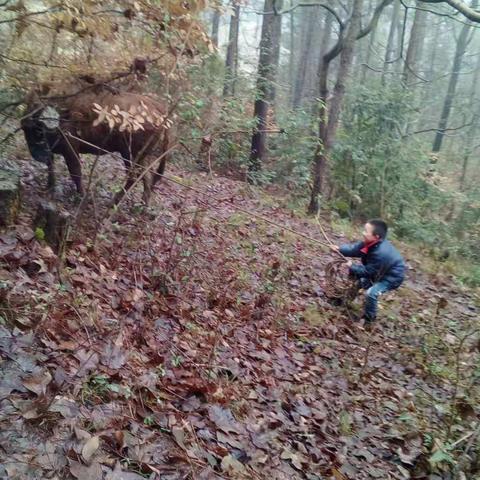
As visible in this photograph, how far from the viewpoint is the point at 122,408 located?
3.28 meters

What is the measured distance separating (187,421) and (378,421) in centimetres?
216

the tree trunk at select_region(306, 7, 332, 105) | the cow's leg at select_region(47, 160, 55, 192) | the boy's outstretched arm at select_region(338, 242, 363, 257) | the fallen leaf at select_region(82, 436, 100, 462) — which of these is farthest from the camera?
the tree trunk at select_region(306, 7, 332, 105)

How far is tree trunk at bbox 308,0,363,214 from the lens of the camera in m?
10.2

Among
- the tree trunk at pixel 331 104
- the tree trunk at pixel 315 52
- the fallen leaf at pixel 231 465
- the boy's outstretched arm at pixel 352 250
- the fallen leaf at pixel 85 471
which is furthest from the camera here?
the tree trunk at pixel 315 52

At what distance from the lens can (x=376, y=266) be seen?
22.4ft

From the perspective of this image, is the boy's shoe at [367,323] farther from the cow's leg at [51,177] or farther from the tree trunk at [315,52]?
the tree trunk at [315,52]

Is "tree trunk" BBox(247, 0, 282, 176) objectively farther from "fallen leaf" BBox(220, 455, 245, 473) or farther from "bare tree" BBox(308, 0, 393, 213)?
"fallen leaf" BBox(220, 455, 245, 473)

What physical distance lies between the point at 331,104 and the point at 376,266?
208 inches

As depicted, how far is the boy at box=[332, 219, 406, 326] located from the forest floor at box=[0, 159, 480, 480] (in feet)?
1.48

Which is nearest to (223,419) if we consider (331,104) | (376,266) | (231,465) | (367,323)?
(231,465)

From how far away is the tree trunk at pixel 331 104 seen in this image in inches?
400

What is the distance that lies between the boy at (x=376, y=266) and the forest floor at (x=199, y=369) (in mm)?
452

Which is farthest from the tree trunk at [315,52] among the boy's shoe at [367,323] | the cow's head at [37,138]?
the cow's head at [37,138]

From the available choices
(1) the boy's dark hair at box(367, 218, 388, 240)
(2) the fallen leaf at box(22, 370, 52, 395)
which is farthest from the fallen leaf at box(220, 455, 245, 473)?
(1) the boy's dark hair at box(367, 218, 388, 240)
